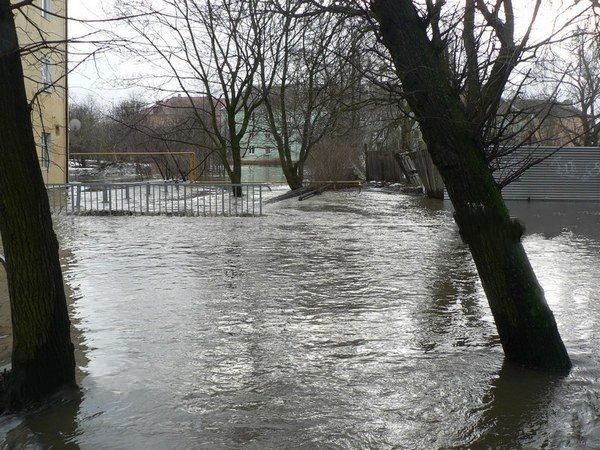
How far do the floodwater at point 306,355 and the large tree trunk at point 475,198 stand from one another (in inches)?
12.8

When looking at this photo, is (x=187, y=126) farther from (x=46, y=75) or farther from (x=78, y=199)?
(x=46, y=75)

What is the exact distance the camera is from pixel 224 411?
15.5ft

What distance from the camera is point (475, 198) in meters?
5.41

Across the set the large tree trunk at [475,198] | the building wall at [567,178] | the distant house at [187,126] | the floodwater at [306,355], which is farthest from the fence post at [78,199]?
the building wall at [567,178]

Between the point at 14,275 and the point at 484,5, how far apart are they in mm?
5636

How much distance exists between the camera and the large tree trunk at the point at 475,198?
5.41m

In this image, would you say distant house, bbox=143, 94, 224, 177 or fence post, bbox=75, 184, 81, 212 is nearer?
fence post, bbox=75, 184, 81, 212

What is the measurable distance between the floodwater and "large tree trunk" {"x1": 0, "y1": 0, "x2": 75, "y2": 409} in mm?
283

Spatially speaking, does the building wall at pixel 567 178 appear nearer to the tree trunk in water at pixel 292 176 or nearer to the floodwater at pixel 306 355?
the tree trunk in water at pixel 292 176

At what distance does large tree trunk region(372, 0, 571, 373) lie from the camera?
17.7 feet

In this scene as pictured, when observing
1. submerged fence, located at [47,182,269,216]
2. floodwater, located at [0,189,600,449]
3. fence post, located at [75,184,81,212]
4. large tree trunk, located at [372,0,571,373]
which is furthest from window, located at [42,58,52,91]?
fence post, located at [75,184,81,212]

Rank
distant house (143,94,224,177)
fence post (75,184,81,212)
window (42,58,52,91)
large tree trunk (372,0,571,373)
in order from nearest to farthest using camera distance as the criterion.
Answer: window (42,58,52,91)
large tree trunk (372,0,571,373)
fence post (75,184,81,212)
distant house (143,94,224,177)

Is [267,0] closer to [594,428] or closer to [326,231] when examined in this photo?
[594,428]

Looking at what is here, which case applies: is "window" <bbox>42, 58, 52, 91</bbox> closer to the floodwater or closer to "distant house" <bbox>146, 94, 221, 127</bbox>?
the floodwater
